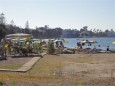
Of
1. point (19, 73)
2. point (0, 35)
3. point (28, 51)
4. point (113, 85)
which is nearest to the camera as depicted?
point (113, 85)

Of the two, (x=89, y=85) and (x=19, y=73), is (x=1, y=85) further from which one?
(x=19, y=73)

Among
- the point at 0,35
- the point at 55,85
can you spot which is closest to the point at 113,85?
the point at 55,85

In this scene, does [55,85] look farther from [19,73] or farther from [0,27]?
[0,27]

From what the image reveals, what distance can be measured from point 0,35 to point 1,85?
67.0 m

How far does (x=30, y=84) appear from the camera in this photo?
11055mm

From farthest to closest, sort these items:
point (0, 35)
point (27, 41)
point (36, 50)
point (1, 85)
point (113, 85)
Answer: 1. point (0, 35)
2. point (27, 41)
3. point (36, 50)
4. point (113, 85)
5. point (1, 85)

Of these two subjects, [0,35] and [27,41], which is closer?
[27,41]

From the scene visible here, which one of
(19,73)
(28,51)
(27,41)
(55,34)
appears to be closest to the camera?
(19,73)

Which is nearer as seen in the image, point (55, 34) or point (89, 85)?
point (89, 85)

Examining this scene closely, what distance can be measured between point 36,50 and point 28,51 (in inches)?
A: 140

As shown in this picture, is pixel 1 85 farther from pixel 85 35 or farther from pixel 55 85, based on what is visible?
pixel 85 35

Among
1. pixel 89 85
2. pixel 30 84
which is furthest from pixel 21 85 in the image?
pixel 89 85

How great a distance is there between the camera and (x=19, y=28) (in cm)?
14175

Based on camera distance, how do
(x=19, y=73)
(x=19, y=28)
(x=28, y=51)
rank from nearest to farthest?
(x=19, y=73)
(x=28, y=51)
(x=19, y=28)
